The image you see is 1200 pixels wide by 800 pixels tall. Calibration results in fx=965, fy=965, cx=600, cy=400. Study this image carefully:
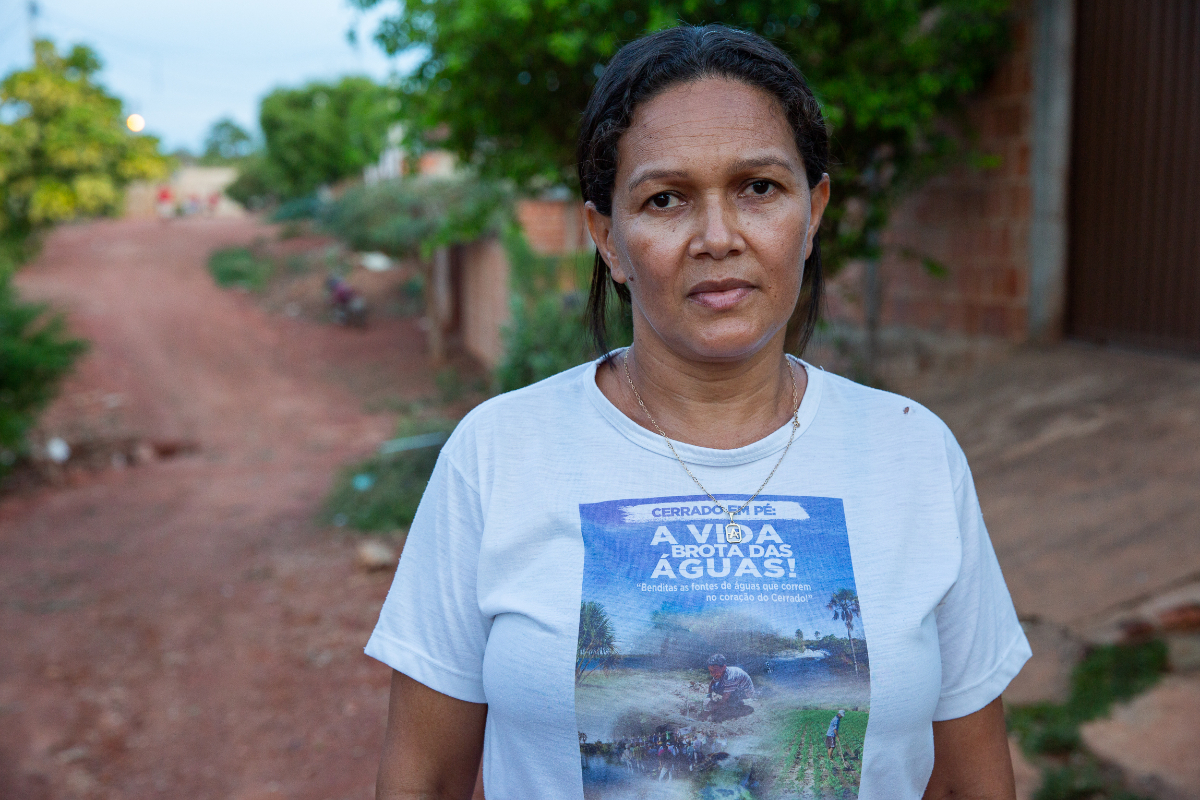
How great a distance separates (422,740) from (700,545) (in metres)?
0.52

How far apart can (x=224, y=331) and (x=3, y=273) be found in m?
7.63

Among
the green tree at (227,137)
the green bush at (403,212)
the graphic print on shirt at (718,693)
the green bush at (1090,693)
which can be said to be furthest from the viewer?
the green tree at (227,137)

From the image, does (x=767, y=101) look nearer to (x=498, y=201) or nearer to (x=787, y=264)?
(x=787, y=264)

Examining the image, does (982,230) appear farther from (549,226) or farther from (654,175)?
(549,226)

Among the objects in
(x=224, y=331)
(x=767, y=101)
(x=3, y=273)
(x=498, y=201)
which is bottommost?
(x=224, y=331)

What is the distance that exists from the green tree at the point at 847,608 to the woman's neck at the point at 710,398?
0.99 feet

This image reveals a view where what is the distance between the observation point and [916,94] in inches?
209

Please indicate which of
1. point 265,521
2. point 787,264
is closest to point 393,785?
point 787,264

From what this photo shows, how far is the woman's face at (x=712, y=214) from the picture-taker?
4.83 feet

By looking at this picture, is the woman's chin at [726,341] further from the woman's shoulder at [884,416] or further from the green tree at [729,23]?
the green tree at [729,23]

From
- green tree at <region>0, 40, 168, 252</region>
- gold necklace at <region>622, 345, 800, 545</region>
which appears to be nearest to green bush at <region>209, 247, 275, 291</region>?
green tree at <region>0, 40, 168, 252</region>

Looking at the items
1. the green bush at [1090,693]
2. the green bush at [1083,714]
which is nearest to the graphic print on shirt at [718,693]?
the green bush at [1083,714]

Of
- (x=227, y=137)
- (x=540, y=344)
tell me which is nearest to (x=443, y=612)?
(x=540, y=344)

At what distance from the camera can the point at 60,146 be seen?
19.6m
